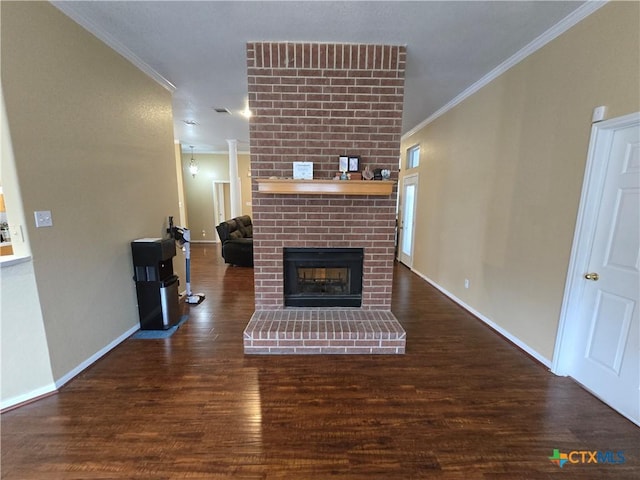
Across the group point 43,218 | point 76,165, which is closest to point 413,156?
point 76,165

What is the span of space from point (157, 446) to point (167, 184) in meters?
2.95

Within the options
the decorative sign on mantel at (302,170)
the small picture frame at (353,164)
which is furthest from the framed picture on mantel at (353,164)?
the decorative sign on mantel at (302,170)

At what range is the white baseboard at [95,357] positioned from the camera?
6.63ft

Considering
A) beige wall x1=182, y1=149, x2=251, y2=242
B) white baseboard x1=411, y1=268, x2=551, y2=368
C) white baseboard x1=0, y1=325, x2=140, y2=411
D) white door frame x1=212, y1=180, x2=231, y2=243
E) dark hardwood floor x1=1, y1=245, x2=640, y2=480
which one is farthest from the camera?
white door frame x1=212, y1=180, x2=231, y2=243

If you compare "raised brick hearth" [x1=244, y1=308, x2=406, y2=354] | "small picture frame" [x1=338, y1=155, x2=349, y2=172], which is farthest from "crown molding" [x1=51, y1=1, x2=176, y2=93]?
"raised brick hearth" [x1=244, y1=308, x2=406, y2=354]

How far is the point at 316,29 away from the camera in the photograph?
2230mm

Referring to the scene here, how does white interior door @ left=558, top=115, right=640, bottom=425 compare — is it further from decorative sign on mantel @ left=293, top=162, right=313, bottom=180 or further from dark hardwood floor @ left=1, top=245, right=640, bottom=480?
decorative sign on mantel @ left=293, top=162, right=313, bottom=180

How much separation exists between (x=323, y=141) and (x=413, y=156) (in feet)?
12.2

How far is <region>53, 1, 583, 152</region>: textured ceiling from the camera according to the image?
195 cm

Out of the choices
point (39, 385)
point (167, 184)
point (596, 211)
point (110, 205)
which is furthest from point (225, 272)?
point (596, 211)

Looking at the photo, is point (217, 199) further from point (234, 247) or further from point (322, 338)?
point (322, 338)

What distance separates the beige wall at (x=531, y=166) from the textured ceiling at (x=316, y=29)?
13.2 inches

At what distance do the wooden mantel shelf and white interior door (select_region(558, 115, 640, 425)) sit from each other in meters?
1.54

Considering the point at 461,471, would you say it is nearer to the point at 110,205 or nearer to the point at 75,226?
the point at 75,226
